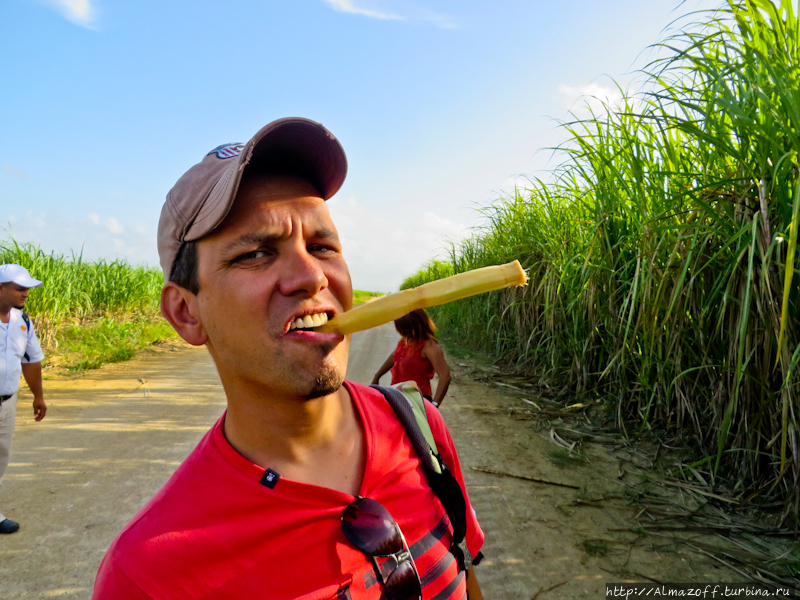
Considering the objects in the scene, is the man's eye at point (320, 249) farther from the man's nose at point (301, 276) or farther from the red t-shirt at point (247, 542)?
the red t-shirt at point (247, 542)

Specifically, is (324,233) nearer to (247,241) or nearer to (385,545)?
(247,241)

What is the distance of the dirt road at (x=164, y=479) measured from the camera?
2.67 meters

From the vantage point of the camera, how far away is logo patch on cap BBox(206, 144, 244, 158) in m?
1.22

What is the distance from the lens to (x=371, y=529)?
3.67ft

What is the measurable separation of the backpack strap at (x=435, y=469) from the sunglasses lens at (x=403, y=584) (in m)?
0.21

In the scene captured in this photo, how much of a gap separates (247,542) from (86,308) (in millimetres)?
11608

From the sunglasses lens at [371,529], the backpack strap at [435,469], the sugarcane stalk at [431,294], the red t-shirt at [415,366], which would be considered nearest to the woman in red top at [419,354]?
the red t-shirt at [415,366]

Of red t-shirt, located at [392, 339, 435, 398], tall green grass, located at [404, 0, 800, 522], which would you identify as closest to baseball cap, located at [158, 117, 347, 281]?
tall green grass, located at [404, 0, 800, 522]

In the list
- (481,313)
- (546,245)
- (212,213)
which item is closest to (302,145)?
(212,213)

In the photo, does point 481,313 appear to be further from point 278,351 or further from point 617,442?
point 278,351

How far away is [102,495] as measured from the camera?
12.1 ft

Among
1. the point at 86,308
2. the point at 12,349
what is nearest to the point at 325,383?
the point at 12,349

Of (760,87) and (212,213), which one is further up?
(760,87)

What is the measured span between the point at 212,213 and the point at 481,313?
757 cm
